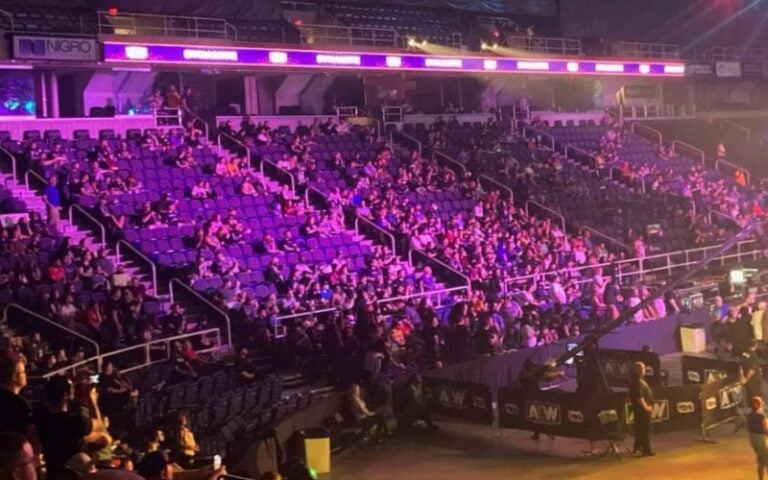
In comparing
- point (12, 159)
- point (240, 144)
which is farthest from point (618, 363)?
point (12, 159)

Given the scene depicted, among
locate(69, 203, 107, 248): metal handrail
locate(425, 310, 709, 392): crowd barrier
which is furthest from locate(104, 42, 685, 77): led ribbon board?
locate(425, 310, 709, 392): crowd barrier

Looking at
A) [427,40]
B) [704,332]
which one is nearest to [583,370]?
[704,332]

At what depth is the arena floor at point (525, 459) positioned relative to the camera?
15.8 m

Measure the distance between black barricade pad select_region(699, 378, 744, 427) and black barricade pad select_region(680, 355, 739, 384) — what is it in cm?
32

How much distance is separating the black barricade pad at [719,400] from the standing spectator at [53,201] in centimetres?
1297

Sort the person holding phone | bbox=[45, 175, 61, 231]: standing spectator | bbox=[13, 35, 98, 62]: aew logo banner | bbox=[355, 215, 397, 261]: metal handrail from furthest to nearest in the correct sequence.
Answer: bbox=[355, 215, 397, 261]: metal handrail, bbox=[13, 35, 98, 62]: aew logo banner, bbox=[45, 175, 61, 231]: standing spectator, the person holding phone

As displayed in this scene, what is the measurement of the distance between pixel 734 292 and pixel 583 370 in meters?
12.5

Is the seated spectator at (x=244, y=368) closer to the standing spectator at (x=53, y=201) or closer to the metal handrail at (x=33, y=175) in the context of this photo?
the standing spectator at (x=53, y=201)

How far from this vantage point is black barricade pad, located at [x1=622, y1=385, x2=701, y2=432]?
18.0 m

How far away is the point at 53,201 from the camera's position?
22.5m

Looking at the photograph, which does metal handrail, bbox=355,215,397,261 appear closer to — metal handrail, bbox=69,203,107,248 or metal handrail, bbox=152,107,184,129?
metal handrail, bbox=152,107,184,129

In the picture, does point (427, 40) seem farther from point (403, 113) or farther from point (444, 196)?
point (444, 196)

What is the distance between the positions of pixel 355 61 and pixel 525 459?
18.1 metres

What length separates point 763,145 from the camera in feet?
159
